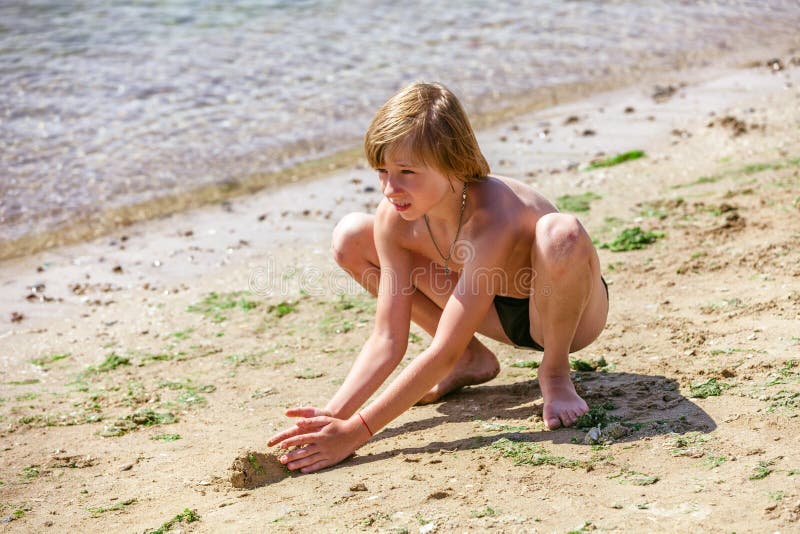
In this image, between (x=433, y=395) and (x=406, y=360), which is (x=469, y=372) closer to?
(x=433, y=395)

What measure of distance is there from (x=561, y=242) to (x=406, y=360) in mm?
1219

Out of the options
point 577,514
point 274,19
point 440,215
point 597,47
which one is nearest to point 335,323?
point 440,215

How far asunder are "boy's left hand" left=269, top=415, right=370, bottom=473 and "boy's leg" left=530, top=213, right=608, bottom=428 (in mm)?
659

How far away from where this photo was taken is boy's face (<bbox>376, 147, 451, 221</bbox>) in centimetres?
297

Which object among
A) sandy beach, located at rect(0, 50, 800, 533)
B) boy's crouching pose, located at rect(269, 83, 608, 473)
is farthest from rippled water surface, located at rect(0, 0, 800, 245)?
boy's crouching pose, located at rect(269, 83, 608, 473)

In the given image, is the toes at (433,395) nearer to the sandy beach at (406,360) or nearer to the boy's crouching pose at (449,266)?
the sandy beach at (406,360)

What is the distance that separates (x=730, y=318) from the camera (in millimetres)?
3742

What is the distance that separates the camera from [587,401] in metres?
3.28

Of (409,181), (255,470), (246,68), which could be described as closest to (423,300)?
(409,181)

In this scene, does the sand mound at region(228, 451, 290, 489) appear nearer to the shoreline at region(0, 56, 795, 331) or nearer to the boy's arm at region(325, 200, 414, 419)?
the boy's arm at region(325, 200, 414, 419)

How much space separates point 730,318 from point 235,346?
2201 mm

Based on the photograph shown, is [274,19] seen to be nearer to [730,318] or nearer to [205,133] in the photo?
[205,133]

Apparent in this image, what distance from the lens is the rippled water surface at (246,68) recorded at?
7.13 meters

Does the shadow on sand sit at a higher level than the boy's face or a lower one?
lower
